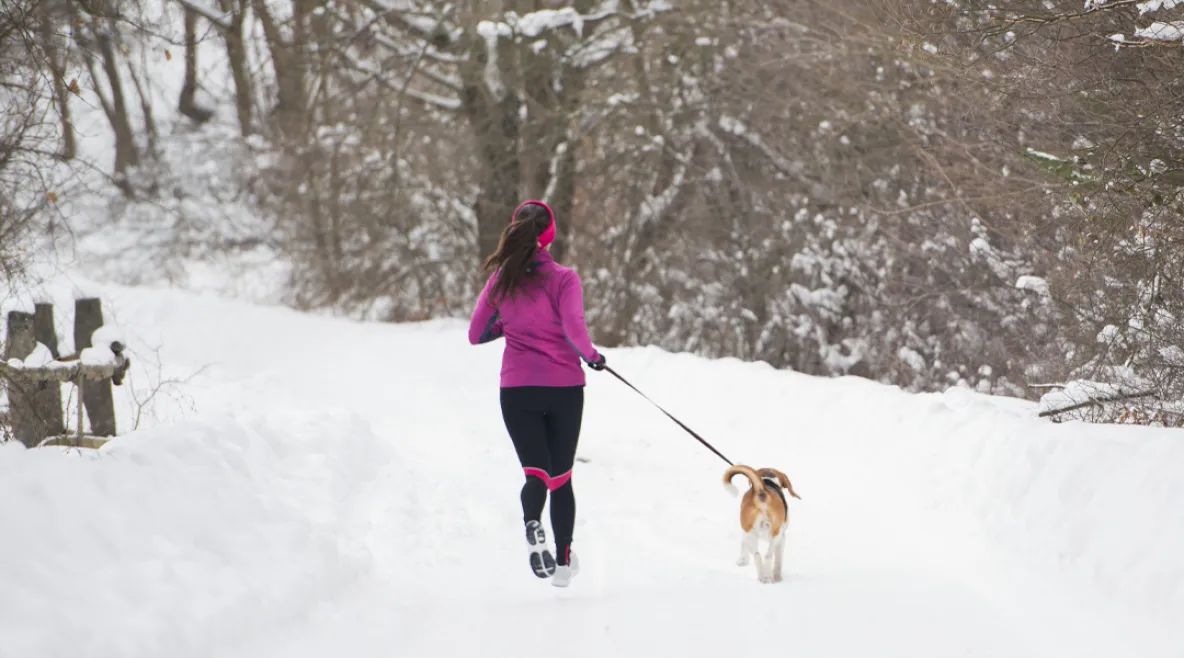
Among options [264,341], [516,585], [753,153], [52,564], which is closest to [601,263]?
[753,153]

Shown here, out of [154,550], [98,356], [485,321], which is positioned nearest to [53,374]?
[98,356]

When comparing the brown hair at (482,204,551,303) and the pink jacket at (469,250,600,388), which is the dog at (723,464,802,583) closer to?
the pink jacket at (469,250,600,388)

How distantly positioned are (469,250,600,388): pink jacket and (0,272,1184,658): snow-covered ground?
118cm

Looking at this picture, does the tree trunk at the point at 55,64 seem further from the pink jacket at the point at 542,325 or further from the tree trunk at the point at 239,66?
the tree trunk at the point at 239,66

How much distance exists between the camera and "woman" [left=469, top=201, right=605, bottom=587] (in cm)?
545

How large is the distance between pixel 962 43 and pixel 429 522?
16.3 ft

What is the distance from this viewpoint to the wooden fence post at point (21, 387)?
7.16 m

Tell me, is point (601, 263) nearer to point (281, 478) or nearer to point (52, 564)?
point (281, 478)

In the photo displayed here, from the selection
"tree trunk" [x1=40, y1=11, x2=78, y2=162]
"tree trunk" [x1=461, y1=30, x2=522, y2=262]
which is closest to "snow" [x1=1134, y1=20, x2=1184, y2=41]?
"tree trunk" [x1=40, y1=11, x2=78, y2=162]

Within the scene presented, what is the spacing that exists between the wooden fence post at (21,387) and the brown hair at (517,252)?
328 cm

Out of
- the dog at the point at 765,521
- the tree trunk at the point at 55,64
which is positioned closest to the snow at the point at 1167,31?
the dog at the point at 765,521

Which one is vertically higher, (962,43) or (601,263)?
(962,43)

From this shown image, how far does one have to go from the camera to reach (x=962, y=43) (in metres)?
7.40

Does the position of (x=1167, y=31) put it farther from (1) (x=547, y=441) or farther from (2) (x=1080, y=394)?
(1) (x=547, y=441)
